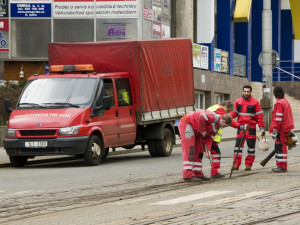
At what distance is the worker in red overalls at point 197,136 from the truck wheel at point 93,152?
4834 mm

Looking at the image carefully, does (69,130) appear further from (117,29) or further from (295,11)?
(295,11)

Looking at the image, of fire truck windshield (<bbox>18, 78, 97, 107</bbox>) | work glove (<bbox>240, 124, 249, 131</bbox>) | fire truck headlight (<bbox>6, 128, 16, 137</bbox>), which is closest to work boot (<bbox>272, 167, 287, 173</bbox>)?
work glove (<bbox>240, 124, 249, 131</bbox>)

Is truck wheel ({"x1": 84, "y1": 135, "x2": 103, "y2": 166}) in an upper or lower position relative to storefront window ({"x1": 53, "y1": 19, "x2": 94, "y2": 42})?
lower

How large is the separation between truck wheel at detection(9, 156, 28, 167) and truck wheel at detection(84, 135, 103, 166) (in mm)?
1504

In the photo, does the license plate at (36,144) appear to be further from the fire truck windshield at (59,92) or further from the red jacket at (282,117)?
the red jacket at (282,117)

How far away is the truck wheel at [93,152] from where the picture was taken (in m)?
20.6

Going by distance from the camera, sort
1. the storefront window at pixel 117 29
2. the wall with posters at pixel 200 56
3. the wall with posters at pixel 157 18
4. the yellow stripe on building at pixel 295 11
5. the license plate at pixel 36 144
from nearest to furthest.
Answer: the license plate at pixel 36 144 → the storefront window at pixel 117 29 → the wall with posters at pixel 157 18 → the wall with posters at pixel 200 56 → the yellow stripe on building at pixel 295 11

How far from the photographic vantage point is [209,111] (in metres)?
16.1

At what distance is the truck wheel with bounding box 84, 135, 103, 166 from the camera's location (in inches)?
810

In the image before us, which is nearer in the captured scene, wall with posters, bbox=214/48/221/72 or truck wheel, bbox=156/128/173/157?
truck wheel, bbox=156/128/173/157

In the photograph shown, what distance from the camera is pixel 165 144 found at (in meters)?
24.0

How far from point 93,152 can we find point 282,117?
15.7 feet

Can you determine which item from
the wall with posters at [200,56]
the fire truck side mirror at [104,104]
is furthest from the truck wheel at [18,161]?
the wall with posters at [200,56]

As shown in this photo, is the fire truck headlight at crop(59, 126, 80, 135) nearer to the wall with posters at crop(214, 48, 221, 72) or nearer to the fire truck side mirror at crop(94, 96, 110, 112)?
the fire truck side mirror at crop(94, 96, 110, 112)
